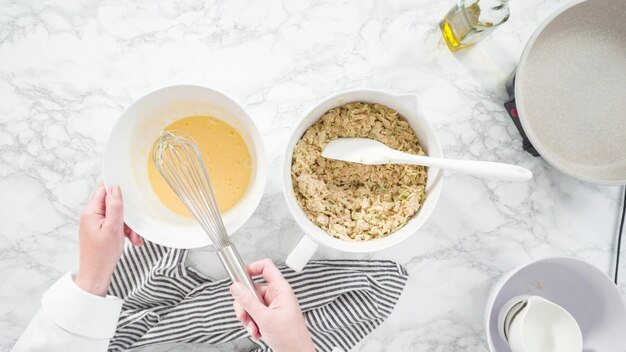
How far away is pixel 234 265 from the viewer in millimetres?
651

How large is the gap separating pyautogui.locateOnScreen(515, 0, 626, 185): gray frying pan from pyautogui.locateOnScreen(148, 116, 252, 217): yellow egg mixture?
484mm

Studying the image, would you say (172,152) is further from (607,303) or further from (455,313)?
(607,303)

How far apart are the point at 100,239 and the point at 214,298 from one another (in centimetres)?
22

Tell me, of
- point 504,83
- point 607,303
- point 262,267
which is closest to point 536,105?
point 504,83

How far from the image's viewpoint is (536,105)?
30.9 inches

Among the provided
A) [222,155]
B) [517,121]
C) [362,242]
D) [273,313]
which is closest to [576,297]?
[517,121]

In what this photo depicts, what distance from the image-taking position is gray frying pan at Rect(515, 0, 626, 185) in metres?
0.78

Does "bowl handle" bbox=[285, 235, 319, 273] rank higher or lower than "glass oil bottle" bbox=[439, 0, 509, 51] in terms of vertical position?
lower

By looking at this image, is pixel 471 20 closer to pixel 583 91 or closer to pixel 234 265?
pixel 583 91

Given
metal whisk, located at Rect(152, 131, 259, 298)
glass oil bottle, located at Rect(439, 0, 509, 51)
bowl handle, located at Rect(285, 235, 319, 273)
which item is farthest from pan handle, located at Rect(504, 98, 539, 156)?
metal whisk, located at Rect(152, 131, 259, 298)

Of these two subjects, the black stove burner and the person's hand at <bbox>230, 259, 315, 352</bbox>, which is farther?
the black stove burner

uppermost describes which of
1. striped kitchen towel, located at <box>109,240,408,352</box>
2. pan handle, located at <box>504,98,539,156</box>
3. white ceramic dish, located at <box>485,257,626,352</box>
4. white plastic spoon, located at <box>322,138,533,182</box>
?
white plastic spoon, located at <box>322,138,533,182</box>

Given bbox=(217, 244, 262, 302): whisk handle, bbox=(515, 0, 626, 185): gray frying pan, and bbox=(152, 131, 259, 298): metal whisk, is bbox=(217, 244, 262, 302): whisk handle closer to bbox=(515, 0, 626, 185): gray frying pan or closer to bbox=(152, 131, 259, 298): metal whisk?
bbox=(152, 131, 259, 298): metal whisk

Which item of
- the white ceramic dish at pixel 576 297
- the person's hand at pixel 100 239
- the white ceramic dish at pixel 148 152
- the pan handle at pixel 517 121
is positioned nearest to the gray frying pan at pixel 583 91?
the pan handle at pixel 517 121
